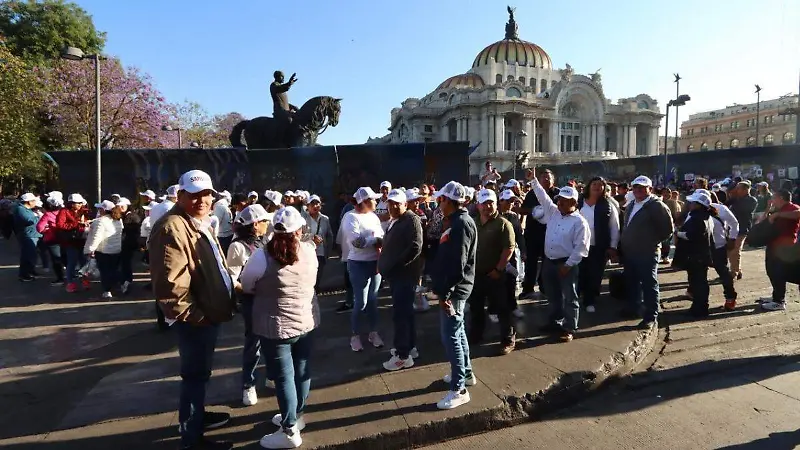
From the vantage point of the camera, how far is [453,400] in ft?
12.3

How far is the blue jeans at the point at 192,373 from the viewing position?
3023mm

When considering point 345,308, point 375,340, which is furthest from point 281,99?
point 375,340

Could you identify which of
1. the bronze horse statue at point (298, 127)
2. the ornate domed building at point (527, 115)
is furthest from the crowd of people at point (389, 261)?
the ornate domed building at point (527, 115)

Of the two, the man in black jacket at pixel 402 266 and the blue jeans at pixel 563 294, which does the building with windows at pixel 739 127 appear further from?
the man in black jacket at pixel 402 266

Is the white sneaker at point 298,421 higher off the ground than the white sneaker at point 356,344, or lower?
lower

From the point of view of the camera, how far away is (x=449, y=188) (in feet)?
12.8

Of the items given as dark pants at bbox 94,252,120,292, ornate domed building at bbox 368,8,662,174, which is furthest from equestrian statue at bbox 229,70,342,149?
ornate domed building at bbox 368,8,662,174

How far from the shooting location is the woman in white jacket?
768cm

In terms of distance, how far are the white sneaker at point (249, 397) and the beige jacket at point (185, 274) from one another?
1.13 meters

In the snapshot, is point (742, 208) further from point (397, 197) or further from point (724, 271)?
point (397, 197)

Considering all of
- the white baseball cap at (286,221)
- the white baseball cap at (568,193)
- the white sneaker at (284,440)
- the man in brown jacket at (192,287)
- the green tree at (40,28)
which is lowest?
the white sneaker at (284,440)

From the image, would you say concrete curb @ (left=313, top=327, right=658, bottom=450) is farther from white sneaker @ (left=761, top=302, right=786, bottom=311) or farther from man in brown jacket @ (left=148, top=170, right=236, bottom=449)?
white sneaker @ (left=761, top=302, right=786, bottom=311)

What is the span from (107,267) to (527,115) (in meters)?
71.0

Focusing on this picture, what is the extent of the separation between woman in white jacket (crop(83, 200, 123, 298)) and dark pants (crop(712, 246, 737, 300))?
32.7 ft
